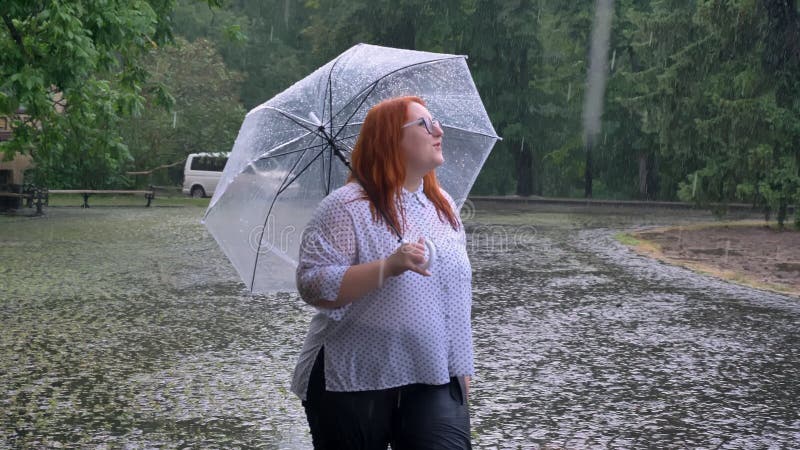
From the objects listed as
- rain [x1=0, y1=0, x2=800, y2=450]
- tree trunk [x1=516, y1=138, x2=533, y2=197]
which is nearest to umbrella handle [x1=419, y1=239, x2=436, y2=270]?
rain [x1=0, y1=0, x2=800, y2=450]

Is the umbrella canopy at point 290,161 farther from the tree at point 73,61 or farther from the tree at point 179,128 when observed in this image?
the tree at point 179,128

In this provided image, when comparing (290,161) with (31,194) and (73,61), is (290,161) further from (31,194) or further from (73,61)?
(31,194)

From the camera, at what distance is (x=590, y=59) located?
149 feet

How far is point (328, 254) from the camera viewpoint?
11.1 feet

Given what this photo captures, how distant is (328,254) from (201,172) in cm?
4107

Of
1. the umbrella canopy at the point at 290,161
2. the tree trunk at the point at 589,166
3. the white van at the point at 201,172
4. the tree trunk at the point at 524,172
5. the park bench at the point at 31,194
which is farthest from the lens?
the tree trunk at the point at 524,172

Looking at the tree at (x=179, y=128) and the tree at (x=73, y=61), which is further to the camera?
the tree at (x=179, y=128)

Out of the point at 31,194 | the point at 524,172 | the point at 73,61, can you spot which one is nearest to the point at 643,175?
the point at 524,172

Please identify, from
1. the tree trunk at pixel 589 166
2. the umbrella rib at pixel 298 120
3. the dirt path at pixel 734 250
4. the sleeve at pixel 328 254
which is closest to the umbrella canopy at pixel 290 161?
the umbrella rib at pixel 298 120

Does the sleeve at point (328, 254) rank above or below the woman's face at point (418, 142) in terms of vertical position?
below

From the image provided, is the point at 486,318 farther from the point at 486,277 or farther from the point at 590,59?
the point at 590,59

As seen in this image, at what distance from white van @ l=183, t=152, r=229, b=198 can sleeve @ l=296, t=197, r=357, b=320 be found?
133ft

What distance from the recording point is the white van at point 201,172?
43.6 m

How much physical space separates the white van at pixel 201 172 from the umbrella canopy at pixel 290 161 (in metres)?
39.0
